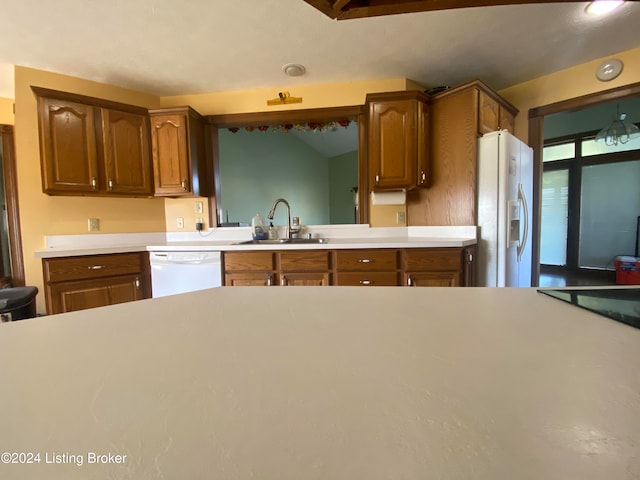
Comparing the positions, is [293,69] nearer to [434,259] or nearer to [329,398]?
[434,259]

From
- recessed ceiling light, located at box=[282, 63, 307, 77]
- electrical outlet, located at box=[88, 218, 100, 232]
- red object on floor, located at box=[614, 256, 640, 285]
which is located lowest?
red object on floor, located at box=[614, 256, 640, 285]

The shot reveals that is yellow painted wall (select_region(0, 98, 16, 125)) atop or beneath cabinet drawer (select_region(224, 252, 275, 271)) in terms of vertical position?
atop

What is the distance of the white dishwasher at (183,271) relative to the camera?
2.28 metres

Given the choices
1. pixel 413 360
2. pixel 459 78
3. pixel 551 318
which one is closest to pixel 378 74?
pixel 459 78

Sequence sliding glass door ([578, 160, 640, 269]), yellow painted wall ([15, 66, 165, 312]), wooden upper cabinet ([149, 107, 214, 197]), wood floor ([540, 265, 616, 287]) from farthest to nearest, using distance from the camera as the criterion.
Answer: sliding glass door ([578, 160, 640, 269]) < wood floor ([540, 265, 616, 287]) < wooden upper cabinet ([149, 107, 214, 197]) < yellow painted wall ([15, 66, 165, 312])

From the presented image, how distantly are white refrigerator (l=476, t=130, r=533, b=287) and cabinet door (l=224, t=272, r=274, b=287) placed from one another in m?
1.70

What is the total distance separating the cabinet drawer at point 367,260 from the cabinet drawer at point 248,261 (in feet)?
1.77

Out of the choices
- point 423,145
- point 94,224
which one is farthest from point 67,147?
point 423,145

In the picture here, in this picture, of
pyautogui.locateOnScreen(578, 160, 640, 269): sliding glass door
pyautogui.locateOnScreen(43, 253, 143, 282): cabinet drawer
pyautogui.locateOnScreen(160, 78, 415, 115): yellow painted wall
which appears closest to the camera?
pyautogui.locateOnScreen(43, 253, 143, 282): cabinet drawer

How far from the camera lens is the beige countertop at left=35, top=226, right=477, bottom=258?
215cm

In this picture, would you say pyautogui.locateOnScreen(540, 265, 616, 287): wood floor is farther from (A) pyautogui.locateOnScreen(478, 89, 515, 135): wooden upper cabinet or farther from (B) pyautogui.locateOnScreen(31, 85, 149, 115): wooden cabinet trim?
(B) pyautogui.locateOnScreen(31, 85, 149, 115): wooden cabinet trim

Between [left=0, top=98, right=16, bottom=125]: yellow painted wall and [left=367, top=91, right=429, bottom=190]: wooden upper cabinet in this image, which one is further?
[left=0, top=98, right=16, bottom=125]: yellow painted wall

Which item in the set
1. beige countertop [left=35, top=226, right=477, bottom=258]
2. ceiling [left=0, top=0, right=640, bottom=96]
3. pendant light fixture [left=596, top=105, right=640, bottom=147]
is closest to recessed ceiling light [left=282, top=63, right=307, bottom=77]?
ceiling [left=0, top=0, right=640, bottom=96]

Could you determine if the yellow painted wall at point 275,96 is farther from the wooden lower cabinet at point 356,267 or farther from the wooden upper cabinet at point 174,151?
the wooden lower cabinet at point 356,267
